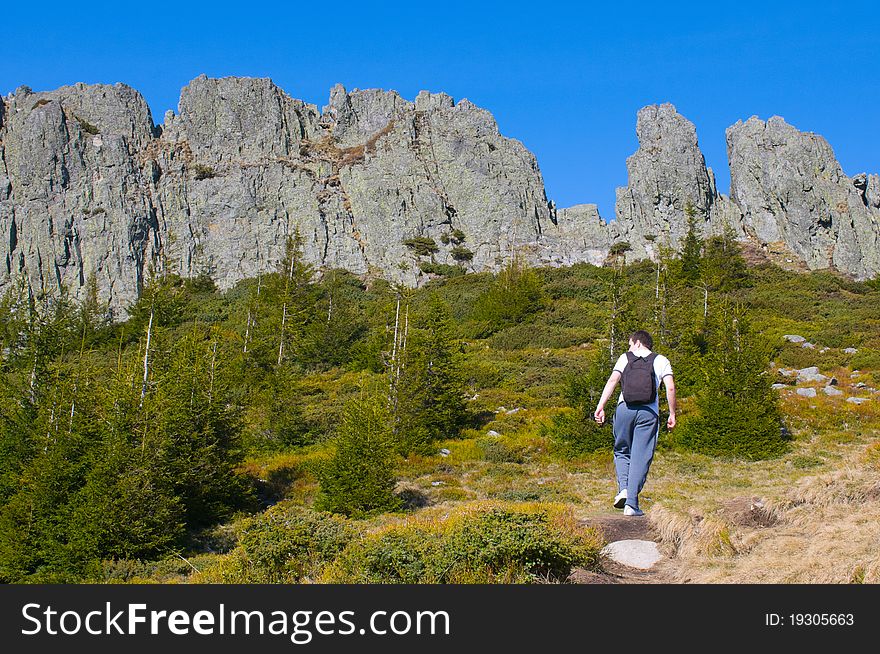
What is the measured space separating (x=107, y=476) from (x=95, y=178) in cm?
7011

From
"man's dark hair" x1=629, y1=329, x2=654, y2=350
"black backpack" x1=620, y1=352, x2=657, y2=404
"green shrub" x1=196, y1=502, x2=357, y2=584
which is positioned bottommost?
"green shrub" x1=196, y1=502, x2=357, y2=584

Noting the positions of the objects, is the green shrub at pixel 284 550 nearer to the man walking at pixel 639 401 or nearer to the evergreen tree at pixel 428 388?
the man walking at pixel 639 401

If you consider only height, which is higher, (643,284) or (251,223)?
(251,223)

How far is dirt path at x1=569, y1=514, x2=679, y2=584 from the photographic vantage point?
8211 mm

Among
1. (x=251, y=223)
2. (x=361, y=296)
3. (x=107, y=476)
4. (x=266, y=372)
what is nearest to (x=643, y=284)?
(x=361, y=296)

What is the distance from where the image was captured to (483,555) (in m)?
8.16

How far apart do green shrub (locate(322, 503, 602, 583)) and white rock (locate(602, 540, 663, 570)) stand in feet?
1.30

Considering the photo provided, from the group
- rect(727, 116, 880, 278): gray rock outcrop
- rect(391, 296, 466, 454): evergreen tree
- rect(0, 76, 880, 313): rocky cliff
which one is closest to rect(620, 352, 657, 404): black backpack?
rect(391, 296, 466, 454): evergreen tree

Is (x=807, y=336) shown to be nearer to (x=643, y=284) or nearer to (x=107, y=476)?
(x=643, y=284)

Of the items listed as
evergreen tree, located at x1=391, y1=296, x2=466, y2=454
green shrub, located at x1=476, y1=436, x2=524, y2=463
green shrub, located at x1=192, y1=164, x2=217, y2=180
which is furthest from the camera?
green shrub, located at x1=192, y1=164, x2=217, y2=180

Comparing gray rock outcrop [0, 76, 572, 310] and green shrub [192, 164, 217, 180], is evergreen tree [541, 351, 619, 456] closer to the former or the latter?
gray rock outcrop [0, 76, 572, 310]

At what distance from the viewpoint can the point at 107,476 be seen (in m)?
17.5

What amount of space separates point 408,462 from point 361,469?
16.8ft

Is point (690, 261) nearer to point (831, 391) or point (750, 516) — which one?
point (831, 391)
